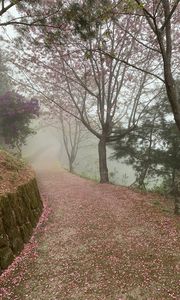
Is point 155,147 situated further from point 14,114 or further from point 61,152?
point 61,152

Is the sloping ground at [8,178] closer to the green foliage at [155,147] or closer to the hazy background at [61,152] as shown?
the green foliage at [155,147]

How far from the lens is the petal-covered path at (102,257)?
20.7ft

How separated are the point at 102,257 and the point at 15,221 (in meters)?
2.55

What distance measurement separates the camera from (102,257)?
25.7 ft

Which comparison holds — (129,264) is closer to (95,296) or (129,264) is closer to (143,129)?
(95,296)

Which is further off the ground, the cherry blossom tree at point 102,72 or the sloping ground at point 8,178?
the cherry blossom tree at point 102,72

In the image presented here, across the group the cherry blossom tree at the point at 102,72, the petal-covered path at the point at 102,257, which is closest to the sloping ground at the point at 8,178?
the petal-covered path at the point at 102,257

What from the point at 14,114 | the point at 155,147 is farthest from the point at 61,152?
the point at 155,147

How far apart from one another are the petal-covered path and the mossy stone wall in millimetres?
370

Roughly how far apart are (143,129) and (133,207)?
25.4ft

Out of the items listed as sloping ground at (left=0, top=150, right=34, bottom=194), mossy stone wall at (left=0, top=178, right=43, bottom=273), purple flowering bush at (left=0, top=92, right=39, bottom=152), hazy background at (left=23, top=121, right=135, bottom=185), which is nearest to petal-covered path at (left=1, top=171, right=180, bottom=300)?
mossy stone wall at (left=0, top=178, right=43, bottom=273)

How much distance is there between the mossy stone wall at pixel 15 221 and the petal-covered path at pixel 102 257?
37cm

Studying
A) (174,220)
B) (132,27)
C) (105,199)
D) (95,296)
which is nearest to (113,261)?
(95,296)

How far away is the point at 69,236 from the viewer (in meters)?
9.45
